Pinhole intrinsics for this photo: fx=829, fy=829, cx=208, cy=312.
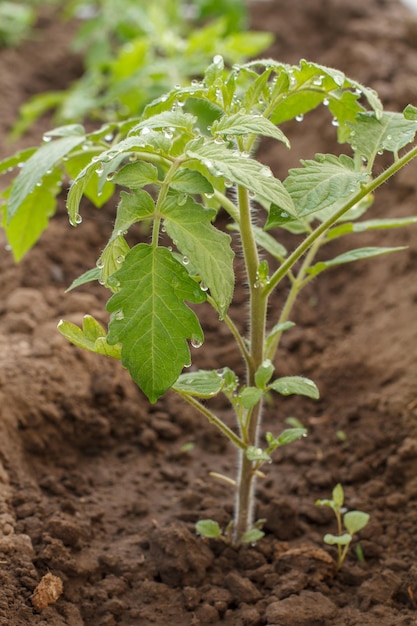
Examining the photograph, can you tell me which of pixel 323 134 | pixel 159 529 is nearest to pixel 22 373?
pixel 159 529

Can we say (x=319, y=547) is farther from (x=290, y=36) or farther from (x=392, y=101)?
(x=290, y=36)

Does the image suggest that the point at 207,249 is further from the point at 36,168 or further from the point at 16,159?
the point at 16,159

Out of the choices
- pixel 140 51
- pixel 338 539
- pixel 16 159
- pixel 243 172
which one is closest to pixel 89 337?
pixel 243 172

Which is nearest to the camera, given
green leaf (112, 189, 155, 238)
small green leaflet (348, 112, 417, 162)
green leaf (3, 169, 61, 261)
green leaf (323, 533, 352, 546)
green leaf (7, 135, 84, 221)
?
green leaf (112, 189, 155, 238)

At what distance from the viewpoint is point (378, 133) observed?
1.36 metres

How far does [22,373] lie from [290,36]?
8.94 ft

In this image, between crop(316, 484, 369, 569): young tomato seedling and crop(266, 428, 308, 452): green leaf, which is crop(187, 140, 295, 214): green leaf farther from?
crop(316, 484, 369, 569): young tomato seedling

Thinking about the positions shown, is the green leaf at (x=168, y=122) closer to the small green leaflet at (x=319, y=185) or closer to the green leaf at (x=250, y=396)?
the small green leaflet at (x=319, y=185)

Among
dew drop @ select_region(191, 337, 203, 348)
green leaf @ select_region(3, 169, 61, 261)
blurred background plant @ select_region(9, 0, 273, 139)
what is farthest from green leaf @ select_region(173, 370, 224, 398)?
blurred background plant @ select_region(9, 0, 273, 139)

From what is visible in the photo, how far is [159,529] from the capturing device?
1676 mm

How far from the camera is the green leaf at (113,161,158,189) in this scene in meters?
1.22

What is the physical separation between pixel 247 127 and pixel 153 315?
0.98 feet

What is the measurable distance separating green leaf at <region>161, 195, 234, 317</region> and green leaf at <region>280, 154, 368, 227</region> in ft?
0.41

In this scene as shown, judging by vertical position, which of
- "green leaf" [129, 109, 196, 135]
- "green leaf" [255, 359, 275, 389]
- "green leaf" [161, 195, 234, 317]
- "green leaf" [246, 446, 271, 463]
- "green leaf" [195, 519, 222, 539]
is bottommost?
"green leaf" [195, 519, 222, 539]
